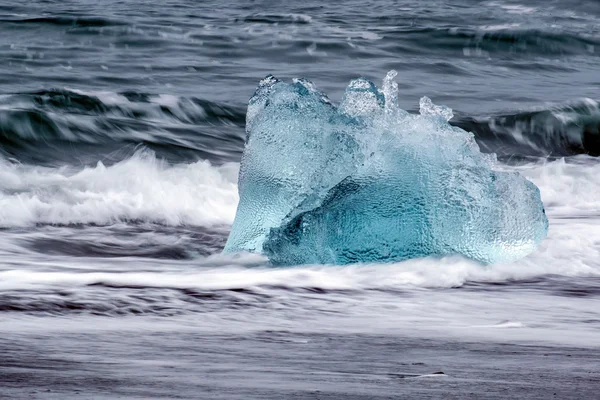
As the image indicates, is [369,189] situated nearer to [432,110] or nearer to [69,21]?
[432,110]

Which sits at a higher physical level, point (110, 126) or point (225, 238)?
point (110, 126)

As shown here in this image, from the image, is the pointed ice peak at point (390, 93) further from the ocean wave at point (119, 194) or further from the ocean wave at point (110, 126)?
the ocean wave at point (110, 126)

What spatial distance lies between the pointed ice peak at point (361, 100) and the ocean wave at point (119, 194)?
2029 millimetres

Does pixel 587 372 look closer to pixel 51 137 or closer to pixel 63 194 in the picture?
pixel 63 194

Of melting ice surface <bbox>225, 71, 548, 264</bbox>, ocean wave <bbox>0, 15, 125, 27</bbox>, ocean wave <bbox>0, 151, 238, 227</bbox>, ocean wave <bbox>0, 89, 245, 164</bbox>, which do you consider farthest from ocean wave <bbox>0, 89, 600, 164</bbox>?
ocean wave <bbox>0, 15, 125, 27</bbox>

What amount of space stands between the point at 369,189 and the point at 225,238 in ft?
5.52

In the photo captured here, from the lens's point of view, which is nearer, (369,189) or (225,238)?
(369,189)

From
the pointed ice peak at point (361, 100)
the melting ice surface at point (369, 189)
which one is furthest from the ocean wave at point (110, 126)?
the pointed ice peak at point (361, 100)

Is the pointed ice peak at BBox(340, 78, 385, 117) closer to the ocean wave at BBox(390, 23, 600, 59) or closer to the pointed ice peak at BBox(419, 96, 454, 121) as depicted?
the pointed ice peak at BBox(419, 96, 454, 121)

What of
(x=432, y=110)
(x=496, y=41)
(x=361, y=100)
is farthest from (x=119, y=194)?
(x=496, y=41)

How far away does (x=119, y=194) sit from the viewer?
7645 millimetres

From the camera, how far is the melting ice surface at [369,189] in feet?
16.3

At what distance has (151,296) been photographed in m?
4.40

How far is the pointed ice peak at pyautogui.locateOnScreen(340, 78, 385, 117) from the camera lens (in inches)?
206
